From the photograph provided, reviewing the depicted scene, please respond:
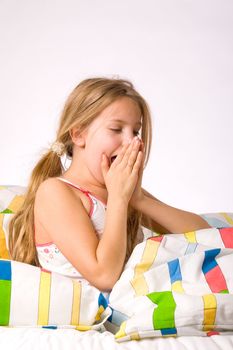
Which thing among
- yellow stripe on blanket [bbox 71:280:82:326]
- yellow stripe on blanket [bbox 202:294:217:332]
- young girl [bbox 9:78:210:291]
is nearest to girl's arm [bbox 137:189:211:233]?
young girl [bbox 9:78:210:291]

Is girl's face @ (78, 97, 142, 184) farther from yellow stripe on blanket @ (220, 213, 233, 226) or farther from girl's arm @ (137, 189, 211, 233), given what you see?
yellow stripe on blanket @ (220, 213, 233, 226)

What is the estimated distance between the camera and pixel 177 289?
3.86ft

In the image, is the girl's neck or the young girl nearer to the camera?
the young girl

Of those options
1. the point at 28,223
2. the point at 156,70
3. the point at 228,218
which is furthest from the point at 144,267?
the point at 156,70

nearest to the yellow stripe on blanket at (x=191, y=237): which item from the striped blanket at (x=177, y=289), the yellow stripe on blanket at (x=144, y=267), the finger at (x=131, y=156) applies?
the striped blanket at (x=177, y=289)

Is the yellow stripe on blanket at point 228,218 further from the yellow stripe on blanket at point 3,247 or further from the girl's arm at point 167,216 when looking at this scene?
the yellow stripe on blanket at point 3,247

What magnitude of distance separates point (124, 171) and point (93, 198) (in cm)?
11

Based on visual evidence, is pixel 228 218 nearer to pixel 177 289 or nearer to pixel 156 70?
pixel 177 289

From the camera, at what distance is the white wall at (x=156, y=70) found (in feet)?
9.82

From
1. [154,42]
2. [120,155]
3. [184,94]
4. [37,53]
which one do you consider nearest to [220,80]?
[184,94]

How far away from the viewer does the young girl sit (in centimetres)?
136

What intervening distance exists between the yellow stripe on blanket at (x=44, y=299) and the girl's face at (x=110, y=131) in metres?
0.44

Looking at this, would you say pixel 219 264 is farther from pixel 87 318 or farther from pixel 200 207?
pixel 200 207

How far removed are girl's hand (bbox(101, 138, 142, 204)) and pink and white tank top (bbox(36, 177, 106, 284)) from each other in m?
0.06
